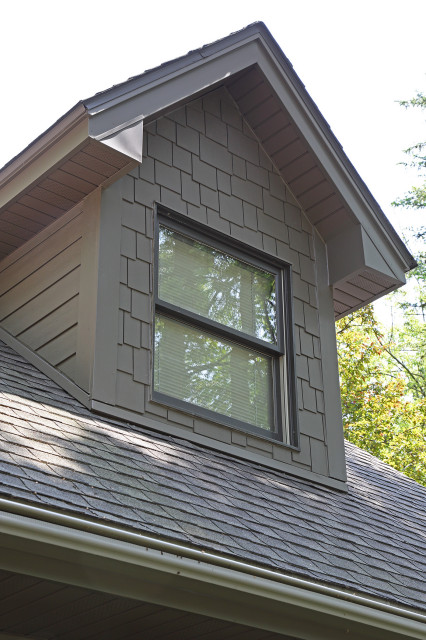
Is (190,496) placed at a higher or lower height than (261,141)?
lower

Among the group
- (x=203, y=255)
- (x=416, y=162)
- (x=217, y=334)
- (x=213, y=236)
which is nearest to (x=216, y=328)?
(x=217, y=334)

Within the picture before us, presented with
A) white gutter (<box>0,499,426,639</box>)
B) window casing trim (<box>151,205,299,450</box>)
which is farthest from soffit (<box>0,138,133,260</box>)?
white gutter (<box>0,499,426,639</box>)

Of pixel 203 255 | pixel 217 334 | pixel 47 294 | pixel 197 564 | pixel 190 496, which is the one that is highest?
pixel 203 255

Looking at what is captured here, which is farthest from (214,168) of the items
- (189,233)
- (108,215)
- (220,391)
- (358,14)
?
(358,14)

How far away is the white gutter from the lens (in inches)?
114

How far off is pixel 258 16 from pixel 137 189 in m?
1.82

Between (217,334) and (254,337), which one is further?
(254,337)

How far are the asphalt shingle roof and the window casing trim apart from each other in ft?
1.00

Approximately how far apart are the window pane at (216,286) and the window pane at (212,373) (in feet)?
0.56

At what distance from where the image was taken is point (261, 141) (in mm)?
6625

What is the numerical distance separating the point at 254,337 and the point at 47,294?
147 cm

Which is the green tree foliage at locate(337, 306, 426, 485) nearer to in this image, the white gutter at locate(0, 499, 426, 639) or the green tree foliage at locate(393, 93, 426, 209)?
the green tree foliage at locate(393, 93, 426, 209)

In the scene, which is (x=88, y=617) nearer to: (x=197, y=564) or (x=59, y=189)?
(x=197, y=564)

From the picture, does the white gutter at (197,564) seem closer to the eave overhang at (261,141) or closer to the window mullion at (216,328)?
the window mullion at (216,328)
